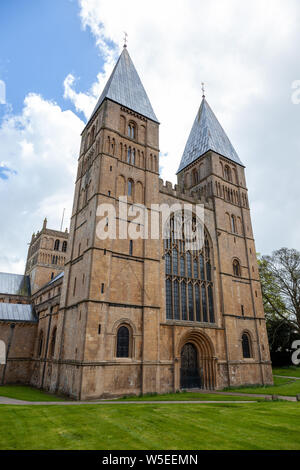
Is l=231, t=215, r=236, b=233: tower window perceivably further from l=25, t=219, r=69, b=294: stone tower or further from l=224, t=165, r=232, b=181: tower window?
l=25, t=219, r=69, b=294: stone tower

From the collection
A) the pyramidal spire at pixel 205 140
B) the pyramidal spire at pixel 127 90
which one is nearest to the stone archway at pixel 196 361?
the pyramidal spire at pixel 205 140

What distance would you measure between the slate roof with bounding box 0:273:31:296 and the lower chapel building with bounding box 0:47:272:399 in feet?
67.4

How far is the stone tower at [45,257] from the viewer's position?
52.0m

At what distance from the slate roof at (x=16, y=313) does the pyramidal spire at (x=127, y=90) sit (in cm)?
2284

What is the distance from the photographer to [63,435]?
8016mm

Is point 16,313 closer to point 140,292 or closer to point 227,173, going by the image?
point 140,292

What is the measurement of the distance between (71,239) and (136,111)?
14.2 m

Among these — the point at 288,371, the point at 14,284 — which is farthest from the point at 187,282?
the point at 14,284

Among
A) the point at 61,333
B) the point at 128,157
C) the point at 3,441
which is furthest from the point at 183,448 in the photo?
the point at 128,157

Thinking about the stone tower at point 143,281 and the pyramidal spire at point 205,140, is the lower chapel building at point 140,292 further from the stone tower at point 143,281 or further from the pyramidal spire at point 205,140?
the pyramidal spire at point 205,140

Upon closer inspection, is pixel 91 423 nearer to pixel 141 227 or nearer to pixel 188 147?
pixel 141 227

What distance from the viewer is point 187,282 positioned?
25.5m

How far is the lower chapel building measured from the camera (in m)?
19.8

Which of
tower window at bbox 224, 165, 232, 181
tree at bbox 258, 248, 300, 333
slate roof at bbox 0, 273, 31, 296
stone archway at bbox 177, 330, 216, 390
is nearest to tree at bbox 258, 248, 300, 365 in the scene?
tree at bbox 258, 248, 300, 333
